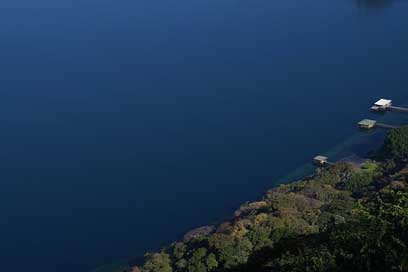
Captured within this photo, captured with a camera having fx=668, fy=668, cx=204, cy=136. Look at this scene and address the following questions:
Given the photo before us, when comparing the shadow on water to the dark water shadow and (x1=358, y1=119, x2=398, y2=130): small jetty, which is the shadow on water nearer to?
the dark water shadow

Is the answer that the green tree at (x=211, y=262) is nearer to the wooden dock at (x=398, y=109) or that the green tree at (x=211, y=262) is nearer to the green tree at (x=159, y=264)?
the green tree at (x=159, y=264)

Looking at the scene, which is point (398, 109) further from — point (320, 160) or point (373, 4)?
point (373, 4)

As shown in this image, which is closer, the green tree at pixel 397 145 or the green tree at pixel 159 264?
the green tree at pixel 159 264

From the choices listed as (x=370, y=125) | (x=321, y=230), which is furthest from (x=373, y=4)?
(x=321, y=230)

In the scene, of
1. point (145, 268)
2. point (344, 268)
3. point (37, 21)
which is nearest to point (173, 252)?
point (145, 268)

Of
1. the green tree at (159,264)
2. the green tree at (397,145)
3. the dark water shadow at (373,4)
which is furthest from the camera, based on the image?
the dark water shadow at (373,4)

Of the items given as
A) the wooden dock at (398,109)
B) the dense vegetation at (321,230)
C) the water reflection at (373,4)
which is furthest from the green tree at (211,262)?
the water reflection at (373,4)

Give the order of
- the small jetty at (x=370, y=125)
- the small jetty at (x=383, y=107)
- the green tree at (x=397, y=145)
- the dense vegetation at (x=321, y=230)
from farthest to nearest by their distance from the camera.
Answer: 1. the small jetty at (x=383, y=107)
2. the small jetty at (x=370, y=125)
3. the green tree at (x=397, y=145)
4. the dense vegetation at (x=321, y=230)
